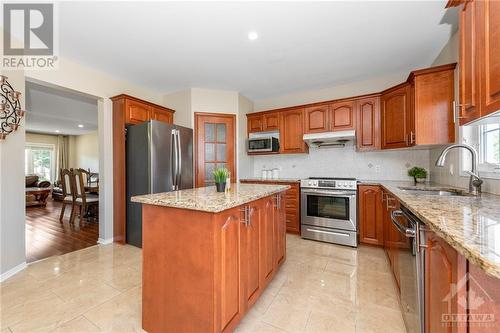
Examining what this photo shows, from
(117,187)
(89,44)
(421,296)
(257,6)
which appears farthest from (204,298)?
(89,44)

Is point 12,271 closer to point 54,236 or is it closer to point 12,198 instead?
point 12,198

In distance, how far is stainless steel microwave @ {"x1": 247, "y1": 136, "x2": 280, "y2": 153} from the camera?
386cm

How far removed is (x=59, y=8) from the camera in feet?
6.09

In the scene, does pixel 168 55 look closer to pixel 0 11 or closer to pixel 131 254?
pixel 0 11

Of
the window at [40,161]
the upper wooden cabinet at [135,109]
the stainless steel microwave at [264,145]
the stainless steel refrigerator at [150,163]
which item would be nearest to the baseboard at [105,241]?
the stainless steel refrigerator at [150,163]

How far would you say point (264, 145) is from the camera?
12.8 feet

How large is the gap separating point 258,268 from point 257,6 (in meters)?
2.27

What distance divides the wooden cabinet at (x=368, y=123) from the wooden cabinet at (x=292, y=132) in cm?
89

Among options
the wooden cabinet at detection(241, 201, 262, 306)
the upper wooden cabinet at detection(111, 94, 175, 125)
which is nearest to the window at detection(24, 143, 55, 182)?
the upper wooden cabinet at detection(111, 94, 175, 125)

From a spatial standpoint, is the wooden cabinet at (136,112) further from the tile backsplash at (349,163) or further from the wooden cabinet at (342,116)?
the wooden cabinet at (342,116)

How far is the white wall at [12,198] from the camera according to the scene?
2082 millimetres

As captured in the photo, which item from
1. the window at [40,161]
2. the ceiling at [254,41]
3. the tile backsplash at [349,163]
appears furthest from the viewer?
the window at [40,161]

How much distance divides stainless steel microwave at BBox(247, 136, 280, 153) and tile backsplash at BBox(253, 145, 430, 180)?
463mm

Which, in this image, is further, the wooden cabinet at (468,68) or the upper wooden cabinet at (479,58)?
the wooden cabinet at (468,68)
